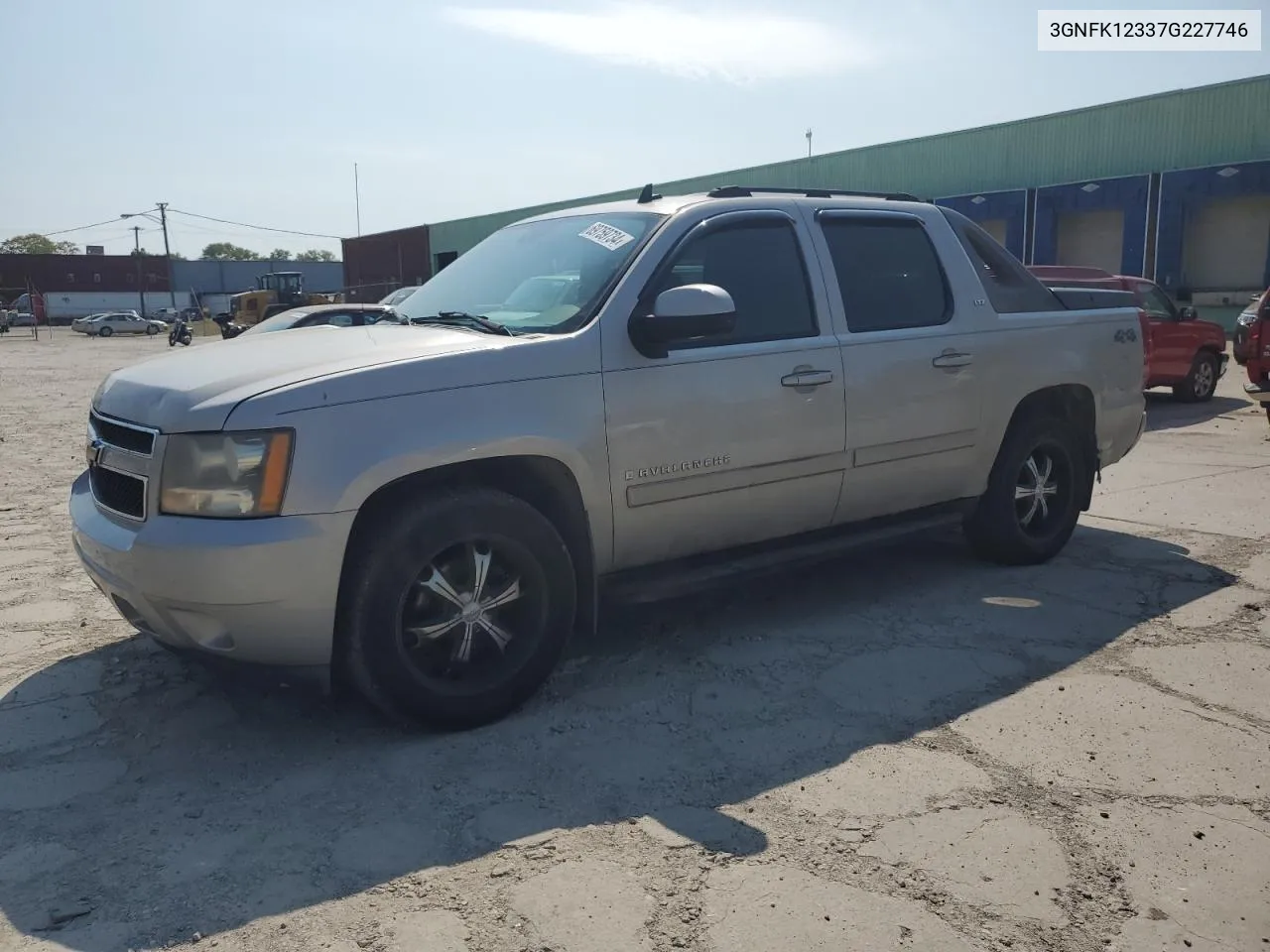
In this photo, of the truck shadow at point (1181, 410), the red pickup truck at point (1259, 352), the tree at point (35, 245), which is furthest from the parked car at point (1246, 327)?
the tree at point (35, 245)

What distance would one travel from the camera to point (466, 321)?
164 inches

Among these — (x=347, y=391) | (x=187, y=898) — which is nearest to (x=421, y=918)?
(x=187, y=898)

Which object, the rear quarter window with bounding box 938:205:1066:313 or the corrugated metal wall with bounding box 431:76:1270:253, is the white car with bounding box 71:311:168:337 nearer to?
the corrugated metal wall with bounding box 431:76:1270:253

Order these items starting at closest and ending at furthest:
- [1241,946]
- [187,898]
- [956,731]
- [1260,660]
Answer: [1241,946]
[187,898]
[956,731]
[1260,660]

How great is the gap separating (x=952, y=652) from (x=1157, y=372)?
33.9 ft

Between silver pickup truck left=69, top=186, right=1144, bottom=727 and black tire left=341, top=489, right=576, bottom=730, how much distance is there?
0.01m

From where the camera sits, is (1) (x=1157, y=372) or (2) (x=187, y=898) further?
(1) (x=1157, y=372)

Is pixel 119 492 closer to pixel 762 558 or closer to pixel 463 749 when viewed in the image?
pixel 463 749

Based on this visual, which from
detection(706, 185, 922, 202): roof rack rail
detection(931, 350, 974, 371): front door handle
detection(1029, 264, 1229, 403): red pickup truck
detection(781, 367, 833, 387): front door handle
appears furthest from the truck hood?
detection(1029, 264, 1229, 403): red pickup truck

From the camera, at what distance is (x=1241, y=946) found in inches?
96.9

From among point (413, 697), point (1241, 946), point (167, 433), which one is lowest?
point (1241, 946)

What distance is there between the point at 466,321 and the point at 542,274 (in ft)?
1.33

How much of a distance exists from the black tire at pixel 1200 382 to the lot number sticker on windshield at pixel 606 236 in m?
11.5

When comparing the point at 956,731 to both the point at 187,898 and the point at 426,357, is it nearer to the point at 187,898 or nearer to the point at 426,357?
the point at 426,357
